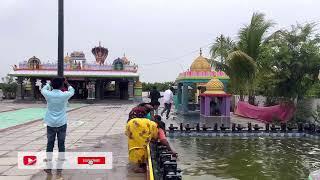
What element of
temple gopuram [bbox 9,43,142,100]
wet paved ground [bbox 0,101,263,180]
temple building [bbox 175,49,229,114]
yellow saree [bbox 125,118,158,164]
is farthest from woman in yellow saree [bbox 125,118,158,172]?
temple gopuram [bbox 9,43,142,100]

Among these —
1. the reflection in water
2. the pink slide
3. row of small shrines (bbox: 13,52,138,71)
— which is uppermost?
row of small shrines (bbox: 13,52,138,71)

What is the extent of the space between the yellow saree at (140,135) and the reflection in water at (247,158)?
150 cm

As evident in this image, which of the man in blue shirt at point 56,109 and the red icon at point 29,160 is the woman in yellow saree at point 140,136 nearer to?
the man in blue shirt at point 56,109

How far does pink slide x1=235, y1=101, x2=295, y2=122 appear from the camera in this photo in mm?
20328

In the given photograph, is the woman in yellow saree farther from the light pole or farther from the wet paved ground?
the light pole

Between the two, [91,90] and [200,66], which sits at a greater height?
[200,66]

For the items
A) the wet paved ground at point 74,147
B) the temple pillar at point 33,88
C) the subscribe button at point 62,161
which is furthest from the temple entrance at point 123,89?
the subscribe button at point 62,161

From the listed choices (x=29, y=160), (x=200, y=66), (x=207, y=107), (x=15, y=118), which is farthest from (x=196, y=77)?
(x=29, y=160)

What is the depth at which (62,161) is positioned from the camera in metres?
8.15

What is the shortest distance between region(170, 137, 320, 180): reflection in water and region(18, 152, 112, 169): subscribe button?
181cm

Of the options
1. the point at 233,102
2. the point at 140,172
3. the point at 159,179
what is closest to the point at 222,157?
the point at 140,172

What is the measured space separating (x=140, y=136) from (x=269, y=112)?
14677 millimetres

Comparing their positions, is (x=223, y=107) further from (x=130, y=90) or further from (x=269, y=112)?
(x=130, y=90)

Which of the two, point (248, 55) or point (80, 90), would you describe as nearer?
point (248, 55)
